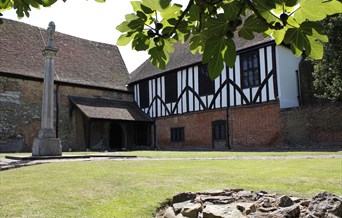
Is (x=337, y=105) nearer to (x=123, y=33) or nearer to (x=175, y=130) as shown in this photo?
(x=175, y=130)

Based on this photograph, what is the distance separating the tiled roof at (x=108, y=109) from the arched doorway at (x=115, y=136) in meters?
1.67

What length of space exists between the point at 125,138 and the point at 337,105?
15.0 m

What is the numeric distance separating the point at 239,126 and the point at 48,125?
10621 mm

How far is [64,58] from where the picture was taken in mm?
25609

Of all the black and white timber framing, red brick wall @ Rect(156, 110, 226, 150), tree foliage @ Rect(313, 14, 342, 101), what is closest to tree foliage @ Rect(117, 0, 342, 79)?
the black and white timber framing

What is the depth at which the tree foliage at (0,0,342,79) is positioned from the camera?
1.31m

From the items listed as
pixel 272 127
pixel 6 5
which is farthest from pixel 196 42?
pixel 272 127

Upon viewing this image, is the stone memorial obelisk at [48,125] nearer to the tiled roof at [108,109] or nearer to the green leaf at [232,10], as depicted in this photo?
the tiled roof at [108,109]

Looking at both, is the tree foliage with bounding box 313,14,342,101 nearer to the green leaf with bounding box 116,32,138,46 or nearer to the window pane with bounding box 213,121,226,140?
the window pane with bounding box 213,121,226,140

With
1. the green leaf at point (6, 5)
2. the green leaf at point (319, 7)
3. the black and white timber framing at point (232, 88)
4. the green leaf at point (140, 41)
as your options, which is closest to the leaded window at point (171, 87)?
the black and white timber framing at point (232, 88)

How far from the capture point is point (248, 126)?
64.3 feet

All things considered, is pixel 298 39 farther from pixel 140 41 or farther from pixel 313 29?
pixel 140 41

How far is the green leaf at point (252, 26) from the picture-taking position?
1418mm

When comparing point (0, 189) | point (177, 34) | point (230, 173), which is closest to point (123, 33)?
point (177, 34)
